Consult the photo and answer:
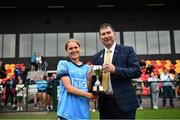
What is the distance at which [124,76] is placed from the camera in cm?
359

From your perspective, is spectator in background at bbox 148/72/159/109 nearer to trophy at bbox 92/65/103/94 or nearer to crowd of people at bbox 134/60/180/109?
crowd of people at bbox 134/60/180/109

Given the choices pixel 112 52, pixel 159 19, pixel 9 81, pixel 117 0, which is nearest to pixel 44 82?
pixel 9 81

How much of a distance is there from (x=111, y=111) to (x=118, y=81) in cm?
35

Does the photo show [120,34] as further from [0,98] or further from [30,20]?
[0,98]

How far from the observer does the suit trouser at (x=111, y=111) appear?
11.9ft

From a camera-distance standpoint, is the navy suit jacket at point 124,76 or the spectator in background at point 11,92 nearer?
the navy suit jacket at point 124,76

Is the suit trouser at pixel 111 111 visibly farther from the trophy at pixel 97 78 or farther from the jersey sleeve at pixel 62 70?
the jersey sleeve at pixel 62 70

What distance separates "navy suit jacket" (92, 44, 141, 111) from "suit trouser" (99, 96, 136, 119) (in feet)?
0.18

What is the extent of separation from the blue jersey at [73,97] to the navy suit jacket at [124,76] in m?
0.27

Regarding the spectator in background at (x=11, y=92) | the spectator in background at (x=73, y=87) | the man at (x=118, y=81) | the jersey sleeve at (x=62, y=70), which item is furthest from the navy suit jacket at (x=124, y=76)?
the spectator in background at (x=11, y=92)

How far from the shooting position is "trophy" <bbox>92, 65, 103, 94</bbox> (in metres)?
3.58

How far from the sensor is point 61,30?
1214 inches

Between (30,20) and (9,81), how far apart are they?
1658cm

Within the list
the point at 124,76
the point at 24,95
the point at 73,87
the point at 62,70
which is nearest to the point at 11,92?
the point at 24,95
